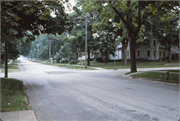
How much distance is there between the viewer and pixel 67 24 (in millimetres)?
11664

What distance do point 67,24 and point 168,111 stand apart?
8.53 metres

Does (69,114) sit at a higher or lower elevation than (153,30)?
lower

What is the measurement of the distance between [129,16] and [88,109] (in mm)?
15056

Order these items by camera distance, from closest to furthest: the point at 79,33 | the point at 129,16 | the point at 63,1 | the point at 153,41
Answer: the point at 63,1
the point at 129,16
the point at 79,33
the point at 153,41

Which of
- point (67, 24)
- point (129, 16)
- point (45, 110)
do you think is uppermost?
point (129, 16)

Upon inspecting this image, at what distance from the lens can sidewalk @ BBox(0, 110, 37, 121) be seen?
4328 millimetres

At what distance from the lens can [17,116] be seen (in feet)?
14.7

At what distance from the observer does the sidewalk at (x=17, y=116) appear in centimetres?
433

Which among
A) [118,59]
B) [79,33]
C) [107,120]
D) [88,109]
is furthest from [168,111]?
[118,59]

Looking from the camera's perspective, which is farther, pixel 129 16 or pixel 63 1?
pixel 129 16

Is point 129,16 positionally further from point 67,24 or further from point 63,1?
point 63,1

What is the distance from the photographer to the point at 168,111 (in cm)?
532

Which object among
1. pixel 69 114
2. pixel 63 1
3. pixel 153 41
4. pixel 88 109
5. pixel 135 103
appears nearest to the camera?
pixel 69 114

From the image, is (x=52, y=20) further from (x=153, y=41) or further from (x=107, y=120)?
(x=153, y=41)
